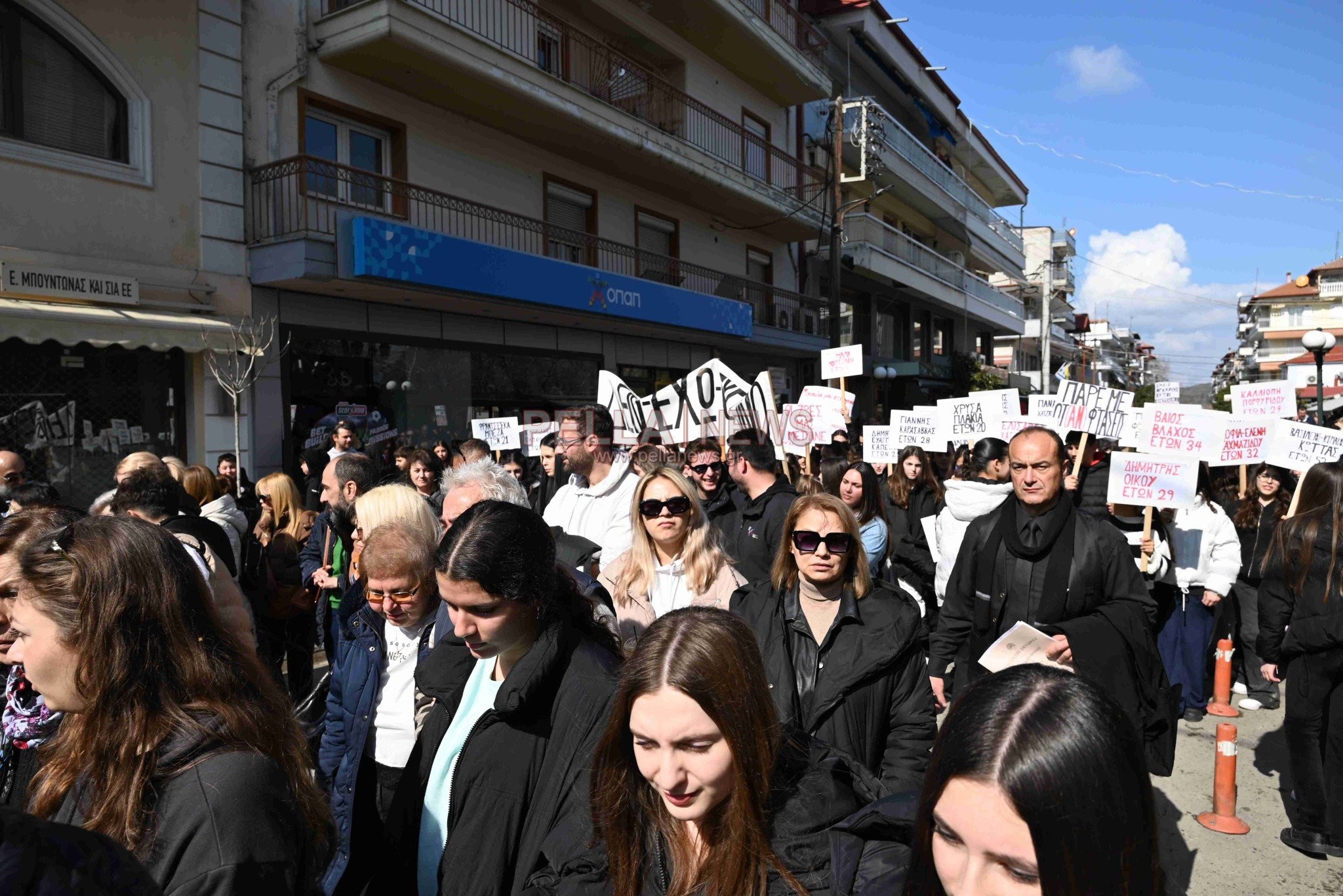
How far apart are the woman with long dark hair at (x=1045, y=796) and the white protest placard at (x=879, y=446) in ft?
27.2

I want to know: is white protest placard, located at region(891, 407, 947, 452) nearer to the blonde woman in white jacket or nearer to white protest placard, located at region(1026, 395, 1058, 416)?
white protest placard, located at region(1026, 395, 1058, 416)

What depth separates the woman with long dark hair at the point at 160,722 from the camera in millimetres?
1507

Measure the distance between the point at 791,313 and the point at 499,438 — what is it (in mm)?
13581

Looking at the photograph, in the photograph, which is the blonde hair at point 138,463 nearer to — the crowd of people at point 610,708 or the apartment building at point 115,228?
the crowd of people at point 610,708

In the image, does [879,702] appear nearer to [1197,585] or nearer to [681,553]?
[681,553]

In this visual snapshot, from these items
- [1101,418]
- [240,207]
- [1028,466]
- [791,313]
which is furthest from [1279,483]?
[791,313]

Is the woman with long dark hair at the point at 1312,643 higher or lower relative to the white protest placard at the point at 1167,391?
lower

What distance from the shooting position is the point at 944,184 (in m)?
30.0

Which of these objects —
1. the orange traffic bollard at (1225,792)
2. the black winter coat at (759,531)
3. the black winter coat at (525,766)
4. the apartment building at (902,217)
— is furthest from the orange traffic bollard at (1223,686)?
the apartment building at (902,217)

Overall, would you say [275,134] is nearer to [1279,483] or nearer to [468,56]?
[468,56]

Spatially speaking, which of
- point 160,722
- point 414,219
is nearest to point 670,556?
point 160,722

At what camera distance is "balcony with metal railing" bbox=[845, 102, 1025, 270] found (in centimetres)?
2462

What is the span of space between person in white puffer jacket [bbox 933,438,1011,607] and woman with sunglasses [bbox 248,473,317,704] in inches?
168

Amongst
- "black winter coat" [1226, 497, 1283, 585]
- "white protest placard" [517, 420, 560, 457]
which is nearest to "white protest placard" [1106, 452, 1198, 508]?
"black winter coat" [1226, 497, 1283, 585]
